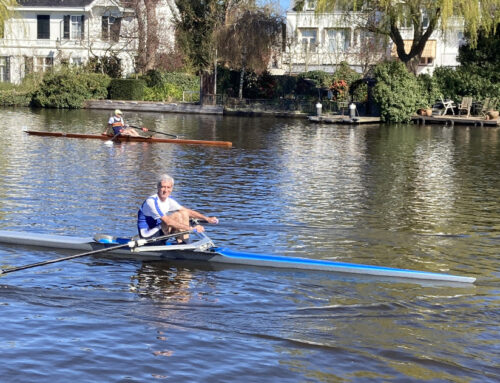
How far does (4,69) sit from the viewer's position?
217 ft

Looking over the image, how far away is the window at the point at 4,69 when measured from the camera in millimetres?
65875

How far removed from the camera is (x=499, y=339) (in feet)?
32.0

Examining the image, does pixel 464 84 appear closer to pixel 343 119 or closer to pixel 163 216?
pixel 343 119

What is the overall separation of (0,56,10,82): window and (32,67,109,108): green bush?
13.5 m

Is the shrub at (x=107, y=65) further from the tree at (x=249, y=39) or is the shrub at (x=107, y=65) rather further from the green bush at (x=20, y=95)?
the tree at (x=249, y=39)

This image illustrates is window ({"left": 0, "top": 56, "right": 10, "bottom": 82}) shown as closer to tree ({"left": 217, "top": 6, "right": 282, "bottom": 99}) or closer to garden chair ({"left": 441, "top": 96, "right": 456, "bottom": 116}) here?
tree ({"left": 217, "top": 6, "right": 282, "bottom": 99})

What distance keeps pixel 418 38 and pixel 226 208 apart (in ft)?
99.9

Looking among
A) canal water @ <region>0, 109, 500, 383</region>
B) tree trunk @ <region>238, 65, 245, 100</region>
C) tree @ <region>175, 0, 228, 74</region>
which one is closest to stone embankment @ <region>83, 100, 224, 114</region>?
tree trunk @ <region>238, 65, 245, 100</region>

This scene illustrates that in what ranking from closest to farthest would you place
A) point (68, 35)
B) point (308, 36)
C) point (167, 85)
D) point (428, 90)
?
point (428, 90), point (167, 85), point (68, 35), point (308, 36)

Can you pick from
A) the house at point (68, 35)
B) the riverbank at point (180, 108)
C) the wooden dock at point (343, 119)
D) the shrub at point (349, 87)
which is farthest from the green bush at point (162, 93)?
the wooden dock at point (343, 119)

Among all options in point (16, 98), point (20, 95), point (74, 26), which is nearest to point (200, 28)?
point (20, 95)

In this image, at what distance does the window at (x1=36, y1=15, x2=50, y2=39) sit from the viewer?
65.4m

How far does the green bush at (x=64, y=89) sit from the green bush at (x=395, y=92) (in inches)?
798

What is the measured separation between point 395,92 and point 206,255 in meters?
31.6
